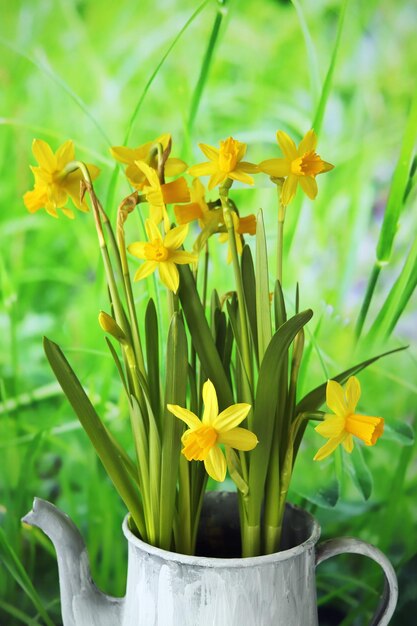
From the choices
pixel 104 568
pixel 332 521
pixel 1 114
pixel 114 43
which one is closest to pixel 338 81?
pixel 114 43

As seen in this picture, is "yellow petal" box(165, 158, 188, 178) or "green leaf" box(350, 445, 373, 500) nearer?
"yellow petal" box(165, 158, 188, 178)

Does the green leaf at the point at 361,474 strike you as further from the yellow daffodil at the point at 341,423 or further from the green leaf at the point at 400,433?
the yellow daffodil at the point at 341,423

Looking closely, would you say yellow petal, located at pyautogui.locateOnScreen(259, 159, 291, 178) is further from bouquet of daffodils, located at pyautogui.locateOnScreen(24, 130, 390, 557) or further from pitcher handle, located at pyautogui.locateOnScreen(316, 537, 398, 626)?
pitcher handle, located at pyautogui.locateOnScreen(316, 537, 398, 626)

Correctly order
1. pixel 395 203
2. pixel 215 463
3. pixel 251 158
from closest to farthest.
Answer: pixel 215 463 < pixel 395 203 < pixel 251 158

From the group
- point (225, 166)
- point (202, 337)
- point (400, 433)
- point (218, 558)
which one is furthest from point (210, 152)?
point (400, 433)

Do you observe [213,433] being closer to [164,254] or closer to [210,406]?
[210,406]

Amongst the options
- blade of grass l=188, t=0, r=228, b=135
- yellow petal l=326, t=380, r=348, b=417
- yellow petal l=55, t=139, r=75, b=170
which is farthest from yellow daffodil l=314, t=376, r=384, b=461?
blade of grass l=188, t=0, r=228, b=135
